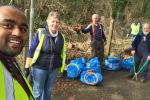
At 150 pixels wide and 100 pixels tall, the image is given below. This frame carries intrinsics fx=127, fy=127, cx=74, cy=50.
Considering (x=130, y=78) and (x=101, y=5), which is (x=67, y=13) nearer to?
(x=101, y=5)

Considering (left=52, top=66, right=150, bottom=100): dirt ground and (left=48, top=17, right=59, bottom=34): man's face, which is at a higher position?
(left=48, top=17, right=59, bottom=34): man's face

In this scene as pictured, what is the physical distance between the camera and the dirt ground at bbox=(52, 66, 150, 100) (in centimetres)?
327

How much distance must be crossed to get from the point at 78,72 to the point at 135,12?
14.1 meters

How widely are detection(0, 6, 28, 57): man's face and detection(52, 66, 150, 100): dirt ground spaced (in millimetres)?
2491

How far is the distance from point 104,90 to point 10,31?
3.31 metres

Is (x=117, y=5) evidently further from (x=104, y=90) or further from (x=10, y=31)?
(x=10, y=31)

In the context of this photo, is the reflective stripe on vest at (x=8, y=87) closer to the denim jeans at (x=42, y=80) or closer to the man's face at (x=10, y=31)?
the man's face at (x=10, y=31)

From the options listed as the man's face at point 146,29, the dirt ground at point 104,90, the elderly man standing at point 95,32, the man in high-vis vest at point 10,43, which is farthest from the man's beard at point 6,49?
the man's face at point 146,29

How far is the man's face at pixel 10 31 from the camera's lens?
83cm

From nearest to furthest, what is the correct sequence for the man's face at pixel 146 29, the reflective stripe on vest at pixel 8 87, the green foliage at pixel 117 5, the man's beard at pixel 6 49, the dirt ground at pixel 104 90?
the reflective stripe on vest at pixel 8 87, the man's beard at pixel 6 49, the dirt ground at pixel 104 90, the man's face at pixel 146 29, the green foliage at pixel 117 5

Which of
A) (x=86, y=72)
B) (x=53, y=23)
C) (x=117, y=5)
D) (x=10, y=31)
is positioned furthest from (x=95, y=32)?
(x=117, y=5)

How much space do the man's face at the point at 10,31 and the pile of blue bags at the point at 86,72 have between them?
119 inches

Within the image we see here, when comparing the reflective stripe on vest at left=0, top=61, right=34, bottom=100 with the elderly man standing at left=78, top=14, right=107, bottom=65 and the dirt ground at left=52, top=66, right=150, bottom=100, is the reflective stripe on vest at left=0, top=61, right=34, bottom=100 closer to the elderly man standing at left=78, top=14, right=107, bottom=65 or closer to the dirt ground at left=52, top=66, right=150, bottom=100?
the dirt ground at left=52, top=66, right=150, bottom=100

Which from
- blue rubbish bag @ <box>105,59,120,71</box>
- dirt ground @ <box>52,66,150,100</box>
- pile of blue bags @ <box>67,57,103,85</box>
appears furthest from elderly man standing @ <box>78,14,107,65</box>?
dirt ground @ <box>52,66,150,100</box>
